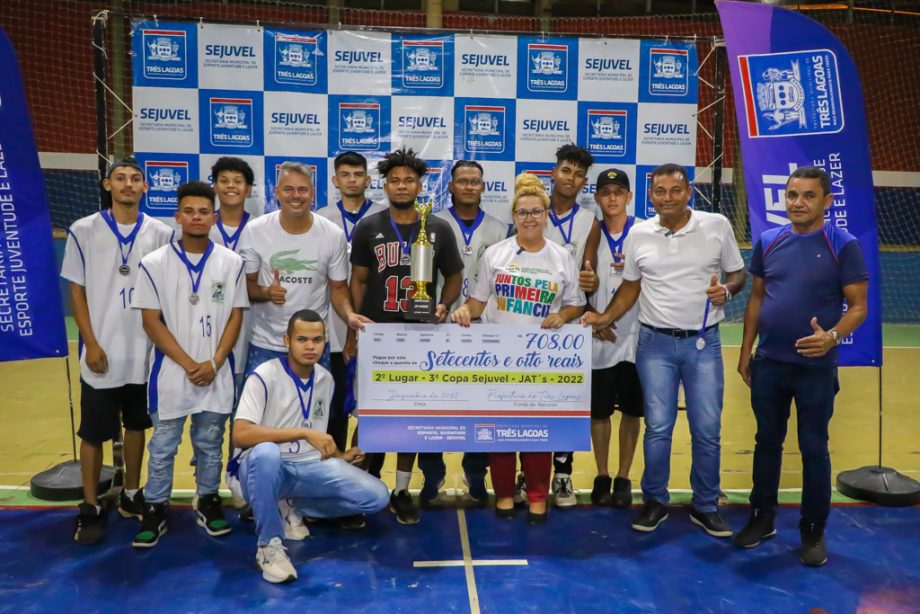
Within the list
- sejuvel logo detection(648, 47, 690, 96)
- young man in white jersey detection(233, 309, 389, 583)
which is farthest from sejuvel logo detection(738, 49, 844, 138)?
young man in white jersey detection(233, 309, 389, 583)

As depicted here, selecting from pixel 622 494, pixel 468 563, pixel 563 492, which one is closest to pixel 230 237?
pixel 468 563

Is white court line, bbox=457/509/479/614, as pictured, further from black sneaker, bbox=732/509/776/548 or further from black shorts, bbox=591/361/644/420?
black sneaker, bbox=732/509/776/548

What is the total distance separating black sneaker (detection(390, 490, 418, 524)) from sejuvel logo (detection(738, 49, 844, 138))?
→ 10.5ft

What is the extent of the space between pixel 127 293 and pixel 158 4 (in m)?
11.7

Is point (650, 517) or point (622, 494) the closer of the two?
point (650, 517)

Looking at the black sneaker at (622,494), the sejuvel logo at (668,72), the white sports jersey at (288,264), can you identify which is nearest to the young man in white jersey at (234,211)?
the white sports jersey at (288,264)

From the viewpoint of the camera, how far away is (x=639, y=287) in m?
4.33

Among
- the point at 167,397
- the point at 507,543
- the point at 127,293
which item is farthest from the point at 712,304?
the point at 127,293

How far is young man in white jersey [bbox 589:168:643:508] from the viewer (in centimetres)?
457

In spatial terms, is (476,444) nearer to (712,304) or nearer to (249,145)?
(712,304)

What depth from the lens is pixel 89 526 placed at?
4039 millimetres

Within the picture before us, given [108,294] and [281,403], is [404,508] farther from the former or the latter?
[108,294]

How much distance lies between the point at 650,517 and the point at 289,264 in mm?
2516

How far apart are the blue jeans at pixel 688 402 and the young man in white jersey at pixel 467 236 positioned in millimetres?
1077
